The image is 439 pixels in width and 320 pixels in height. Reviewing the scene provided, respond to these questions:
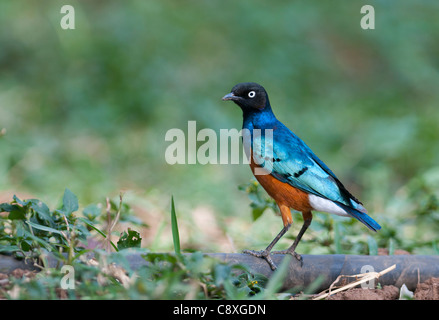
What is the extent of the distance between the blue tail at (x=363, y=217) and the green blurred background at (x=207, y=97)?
4.33 feet

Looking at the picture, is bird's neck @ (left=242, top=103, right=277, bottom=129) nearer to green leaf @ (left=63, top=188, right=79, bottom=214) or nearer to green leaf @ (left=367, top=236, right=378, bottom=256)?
green leaf @ (left=367, top=236, right=378, bottom=256)

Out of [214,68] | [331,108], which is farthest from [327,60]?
[214,68]

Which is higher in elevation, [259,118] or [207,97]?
[207,97]

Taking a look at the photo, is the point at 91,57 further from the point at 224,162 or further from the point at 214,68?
the point at 224,162

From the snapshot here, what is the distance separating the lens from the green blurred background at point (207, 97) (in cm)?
595

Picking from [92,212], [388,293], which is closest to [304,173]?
[388,293]

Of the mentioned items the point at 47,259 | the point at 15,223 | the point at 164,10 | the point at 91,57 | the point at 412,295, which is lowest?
the point at 412,295

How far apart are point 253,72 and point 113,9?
2.36 m

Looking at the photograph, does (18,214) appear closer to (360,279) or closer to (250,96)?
(250,96)

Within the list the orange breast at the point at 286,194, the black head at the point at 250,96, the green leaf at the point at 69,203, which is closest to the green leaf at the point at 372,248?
the orange breast at the point at 286,194

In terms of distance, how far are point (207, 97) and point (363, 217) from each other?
16.3 ft

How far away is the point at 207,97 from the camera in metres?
8.15

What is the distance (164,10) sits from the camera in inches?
356

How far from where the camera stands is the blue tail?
3398 mm
